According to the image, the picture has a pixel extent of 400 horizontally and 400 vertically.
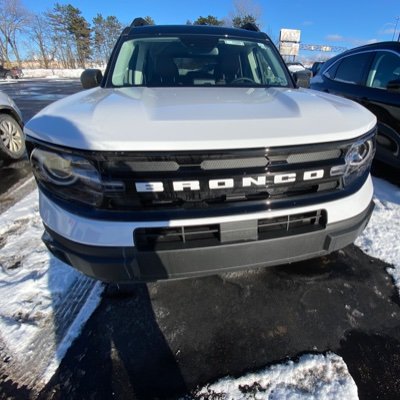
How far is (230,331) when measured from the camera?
1913 millimetres

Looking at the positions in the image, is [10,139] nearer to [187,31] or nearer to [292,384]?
[187,31]

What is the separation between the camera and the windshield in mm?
2672

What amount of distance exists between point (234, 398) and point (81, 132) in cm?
153

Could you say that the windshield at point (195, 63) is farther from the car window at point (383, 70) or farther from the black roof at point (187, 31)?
the car window at point (383, 70)

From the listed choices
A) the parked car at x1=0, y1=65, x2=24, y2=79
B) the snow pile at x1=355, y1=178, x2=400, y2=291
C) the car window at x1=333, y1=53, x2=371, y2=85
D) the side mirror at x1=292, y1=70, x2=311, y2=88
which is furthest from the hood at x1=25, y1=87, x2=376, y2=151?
the parked car at x1=0, y1=65, x2=24, y2=79

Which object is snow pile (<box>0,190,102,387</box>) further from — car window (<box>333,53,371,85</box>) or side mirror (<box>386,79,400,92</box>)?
car window (<box>333,53,371,85</box>)

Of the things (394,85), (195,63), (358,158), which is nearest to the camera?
(358,158)

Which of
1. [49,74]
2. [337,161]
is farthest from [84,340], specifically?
[49,74]

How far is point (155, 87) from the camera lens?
237 centimetres

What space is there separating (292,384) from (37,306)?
5.61 ft

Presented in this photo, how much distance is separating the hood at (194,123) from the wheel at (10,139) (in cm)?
378

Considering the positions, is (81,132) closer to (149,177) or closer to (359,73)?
(149,177)

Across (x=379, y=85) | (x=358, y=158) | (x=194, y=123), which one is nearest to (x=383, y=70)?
(x=379, y=85)

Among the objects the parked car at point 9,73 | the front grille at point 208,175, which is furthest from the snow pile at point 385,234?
the parked car at point 9,73
